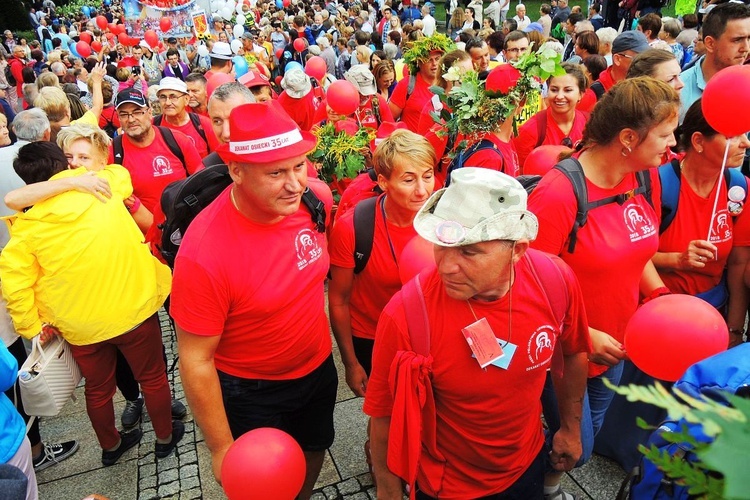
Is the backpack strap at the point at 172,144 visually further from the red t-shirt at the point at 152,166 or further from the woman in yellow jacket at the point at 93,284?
the woman in yellow jacket at the point at 93,284

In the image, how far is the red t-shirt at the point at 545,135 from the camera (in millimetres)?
4836

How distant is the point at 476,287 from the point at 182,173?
401 centimetres

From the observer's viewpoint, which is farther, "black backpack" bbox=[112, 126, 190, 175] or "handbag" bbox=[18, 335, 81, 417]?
"black backpack" bbox=[112, 126, 190, 175]

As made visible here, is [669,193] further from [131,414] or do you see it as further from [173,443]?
[131,414]

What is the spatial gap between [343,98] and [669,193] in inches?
130

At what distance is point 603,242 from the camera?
8.57 ft

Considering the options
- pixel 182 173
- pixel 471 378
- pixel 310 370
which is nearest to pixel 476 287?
pixel 471 378

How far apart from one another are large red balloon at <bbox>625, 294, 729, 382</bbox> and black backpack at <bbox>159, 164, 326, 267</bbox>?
1625 millimetres

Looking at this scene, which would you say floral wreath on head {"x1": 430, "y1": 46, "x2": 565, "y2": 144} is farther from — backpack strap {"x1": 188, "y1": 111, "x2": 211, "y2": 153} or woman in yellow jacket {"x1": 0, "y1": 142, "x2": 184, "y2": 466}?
backpack strap {"x1": 188, "y1": 111, "x2": 211, "y2": 153}

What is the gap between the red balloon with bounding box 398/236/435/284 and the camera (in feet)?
8.17

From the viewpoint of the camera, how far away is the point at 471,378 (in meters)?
2.04

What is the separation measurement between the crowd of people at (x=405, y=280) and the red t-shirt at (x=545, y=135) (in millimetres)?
26

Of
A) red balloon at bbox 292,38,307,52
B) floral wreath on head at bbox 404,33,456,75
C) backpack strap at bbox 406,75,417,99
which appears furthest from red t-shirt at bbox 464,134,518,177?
red balloon at bbox 292,38,307,52

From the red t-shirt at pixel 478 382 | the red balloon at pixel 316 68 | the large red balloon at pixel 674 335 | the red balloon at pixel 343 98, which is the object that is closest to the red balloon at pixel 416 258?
the red t-shirt at pixel 478 382
